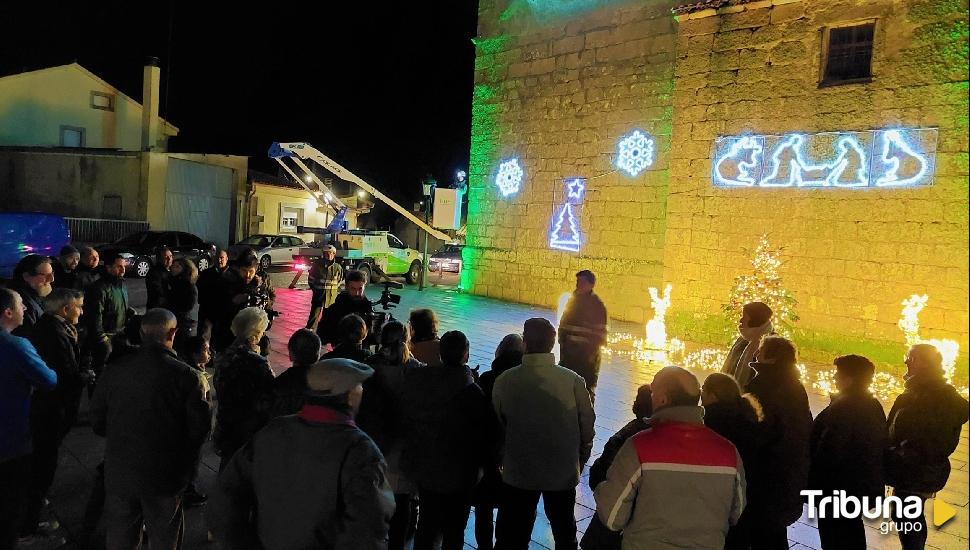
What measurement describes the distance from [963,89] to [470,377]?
8871 mm

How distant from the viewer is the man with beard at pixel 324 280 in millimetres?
8523

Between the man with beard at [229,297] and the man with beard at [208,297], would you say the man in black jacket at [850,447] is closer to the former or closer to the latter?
the man with beard at [229,297]

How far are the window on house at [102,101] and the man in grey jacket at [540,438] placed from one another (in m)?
29.2

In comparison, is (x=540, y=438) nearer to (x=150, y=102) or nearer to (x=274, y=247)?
(x=274, y=247)

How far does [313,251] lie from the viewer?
1752 centimetres

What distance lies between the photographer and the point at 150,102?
24688 millimetres

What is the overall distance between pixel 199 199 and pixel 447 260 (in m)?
9.64

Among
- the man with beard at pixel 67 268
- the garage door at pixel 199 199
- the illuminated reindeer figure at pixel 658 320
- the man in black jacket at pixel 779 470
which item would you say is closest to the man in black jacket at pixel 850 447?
the man in black jacket at pixel 779 470

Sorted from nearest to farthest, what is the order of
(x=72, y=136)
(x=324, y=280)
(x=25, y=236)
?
1. (x=324, y=280)
2. (x=25, y=236)
3. (x=72, y=136)

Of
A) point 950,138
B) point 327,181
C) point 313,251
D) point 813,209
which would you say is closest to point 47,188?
point 327,181

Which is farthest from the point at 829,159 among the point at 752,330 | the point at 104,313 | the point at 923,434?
the point at 104,313

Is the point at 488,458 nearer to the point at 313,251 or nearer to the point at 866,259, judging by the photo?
the point at 866,259

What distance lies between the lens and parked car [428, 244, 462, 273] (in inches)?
989

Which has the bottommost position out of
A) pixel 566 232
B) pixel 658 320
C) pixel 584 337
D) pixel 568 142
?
pixel 658 320
